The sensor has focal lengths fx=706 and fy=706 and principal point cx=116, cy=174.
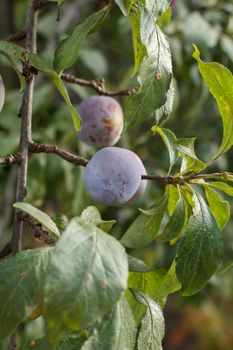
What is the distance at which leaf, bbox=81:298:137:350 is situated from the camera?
23.6 inches

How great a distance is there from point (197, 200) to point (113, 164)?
4.1 inches

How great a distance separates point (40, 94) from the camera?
1.56 metres

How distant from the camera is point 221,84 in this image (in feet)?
2.40

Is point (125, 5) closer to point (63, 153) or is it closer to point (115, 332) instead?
point (63, 153)

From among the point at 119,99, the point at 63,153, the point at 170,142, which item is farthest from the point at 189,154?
the point at 119,99

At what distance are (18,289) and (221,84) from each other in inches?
12.0

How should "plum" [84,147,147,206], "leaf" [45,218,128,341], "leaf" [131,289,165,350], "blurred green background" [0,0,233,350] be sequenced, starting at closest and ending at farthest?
1. "leaf" [45,218,128,341]
2. "leaf" [131,289,165,350]
3. "plum" [84,147,147,206]
4. "blurred green background" [0,0,233,350]

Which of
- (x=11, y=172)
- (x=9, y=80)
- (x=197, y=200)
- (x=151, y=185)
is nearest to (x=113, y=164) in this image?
(x=197, y=200)

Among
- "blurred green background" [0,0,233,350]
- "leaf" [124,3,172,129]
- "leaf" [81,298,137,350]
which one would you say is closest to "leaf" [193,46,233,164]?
"leaf" [124,3,172,129]

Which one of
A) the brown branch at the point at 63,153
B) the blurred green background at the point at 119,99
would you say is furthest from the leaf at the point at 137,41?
the blurred green background at the point at 119,99

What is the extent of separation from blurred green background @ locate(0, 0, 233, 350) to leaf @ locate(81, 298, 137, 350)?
0.75m

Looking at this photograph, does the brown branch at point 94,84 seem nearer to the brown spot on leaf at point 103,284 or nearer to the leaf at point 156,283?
the leaf at point 156,283

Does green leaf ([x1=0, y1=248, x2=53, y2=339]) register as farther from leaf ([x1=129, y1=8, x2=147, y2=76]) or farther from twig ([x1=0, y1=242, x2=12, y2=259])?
leaf ([x1=129, y1=8, x2=147, y2=76])

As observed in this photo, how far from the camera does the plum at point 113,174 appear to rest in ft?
2.55
